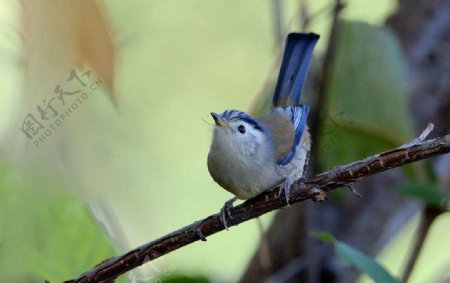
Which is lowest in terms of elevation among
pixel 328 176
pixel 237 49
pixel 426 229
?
pixel 328 176

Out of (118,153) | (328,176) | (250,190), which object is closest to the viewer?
(328,176)

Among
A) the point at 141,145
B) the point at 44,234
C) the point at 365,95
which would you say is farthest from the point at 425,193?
the point at 141,145

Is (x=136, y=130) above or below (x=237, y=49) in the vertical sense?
below

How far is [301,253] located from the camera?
7.33 ft

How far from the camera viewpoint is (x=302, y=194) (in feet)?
3.54

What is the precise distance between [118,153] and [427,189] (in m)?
0.89

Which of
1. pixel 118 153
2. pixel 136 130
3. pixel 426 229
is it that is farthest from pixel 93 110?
pixel 426 229

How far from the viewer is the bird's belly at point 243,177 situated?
154 centimetres

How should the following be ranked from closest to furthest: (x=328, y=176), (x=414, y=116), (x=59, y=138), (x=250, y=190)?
(x=328, y=176)
(x=59, y=138)
(x=250, y=190)
(x=414, y=116)

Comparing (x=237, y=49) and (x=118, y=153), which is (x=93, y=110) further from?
(x=237, y=49)

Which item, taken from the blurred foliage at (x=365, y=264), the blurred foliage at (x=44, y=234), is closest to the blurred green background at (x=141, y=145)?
the blurred foliage at (x=44, y=234)

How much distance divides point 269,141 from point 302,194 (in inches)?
25.7

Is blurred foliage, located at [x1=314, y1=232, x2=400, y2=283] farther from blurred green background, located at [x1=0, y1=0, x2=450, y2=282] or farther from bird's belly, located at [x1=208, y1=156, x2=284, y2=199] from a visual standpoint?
blurred green background, located at [x1=0, y1=0, x2=450, y2=282]

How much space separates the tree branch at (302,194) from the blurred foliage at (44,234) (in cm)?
5
